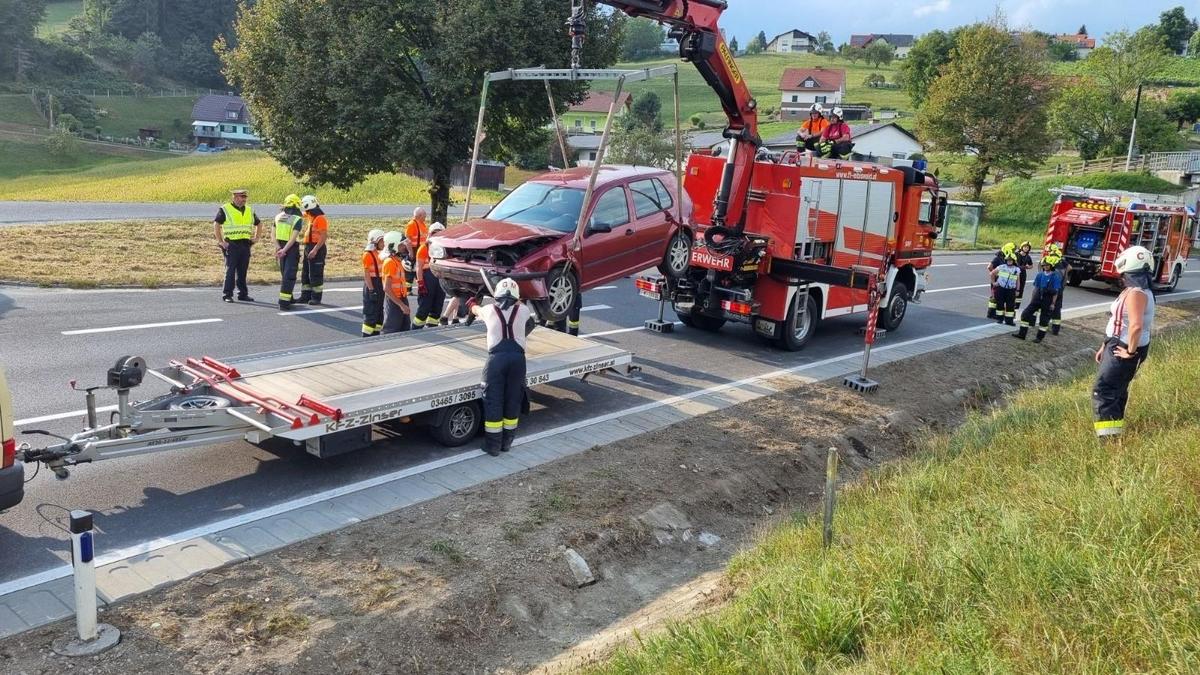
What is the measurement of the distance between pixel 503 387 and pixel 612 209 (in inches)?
162

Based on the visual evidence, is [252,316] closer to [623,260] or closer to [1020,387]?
[623,260]

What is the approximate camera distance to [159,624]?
17.0 ft

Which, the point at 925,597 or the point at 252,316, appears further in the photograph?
the point at 252,316

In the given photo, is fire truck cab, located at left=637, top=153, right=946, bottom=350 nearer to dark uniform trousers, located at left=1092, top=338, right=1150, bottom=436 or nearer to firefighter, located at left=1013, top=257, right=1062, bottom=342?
firefighter, located at left=1013, top=257, right=1062, bottom=342

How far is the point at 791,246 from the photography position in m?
13.0

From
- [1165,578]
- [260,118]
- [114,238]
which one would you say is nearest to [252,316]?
[114,238]

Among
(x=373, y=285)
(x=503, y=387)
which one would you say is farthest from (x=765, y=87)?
(x=503, y=387)

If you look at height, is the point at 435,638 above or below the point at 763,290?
below

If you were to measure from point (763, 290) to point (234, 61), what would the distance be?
13259 millimetres

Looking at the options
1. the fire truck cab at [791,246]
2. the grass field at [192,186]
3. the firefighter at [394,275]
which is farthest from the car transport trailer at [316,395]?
the grass field at [192,186]

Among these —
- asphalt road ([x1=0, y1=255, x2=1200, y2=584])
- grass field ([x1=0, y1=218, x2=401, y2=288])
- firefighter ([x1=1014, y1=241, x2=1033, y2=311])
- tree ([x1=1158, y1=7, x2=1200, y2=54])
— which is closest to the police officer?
asphalt road ([x1=0, y1=255, x2=1200, y2=584])

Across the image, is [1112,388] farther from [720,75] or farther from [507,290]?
[720,75]

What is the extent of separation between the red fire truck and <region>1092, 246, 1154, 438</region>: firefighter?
15.8m

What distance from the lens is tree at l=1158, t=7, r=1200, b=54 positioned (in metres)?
101
